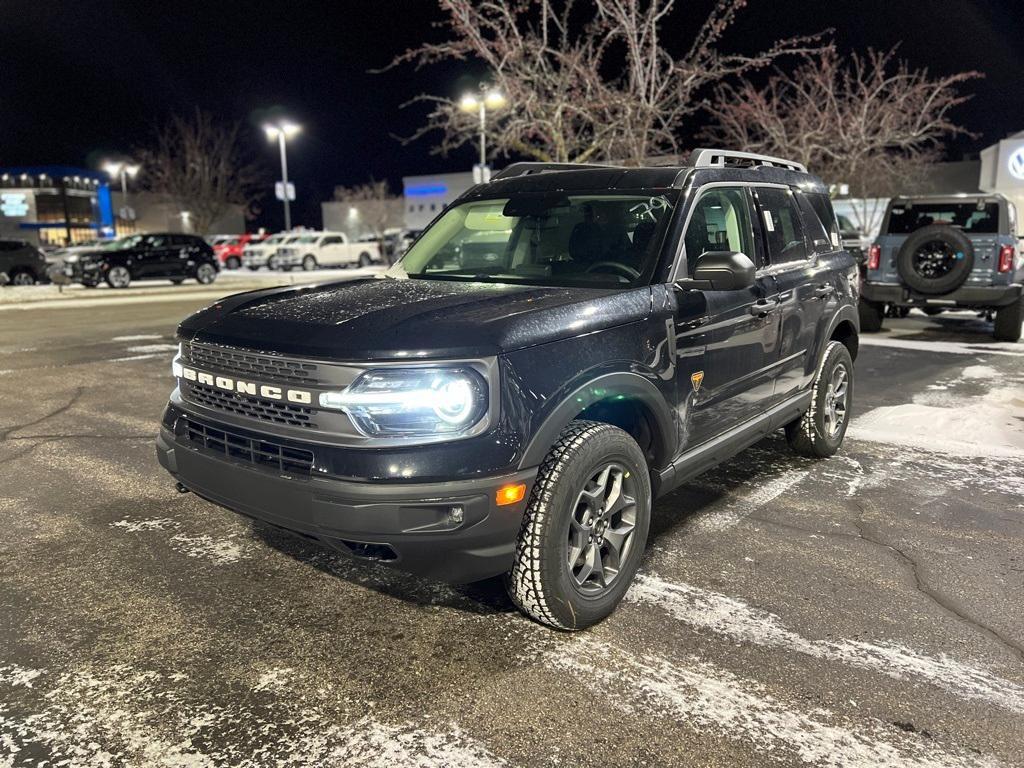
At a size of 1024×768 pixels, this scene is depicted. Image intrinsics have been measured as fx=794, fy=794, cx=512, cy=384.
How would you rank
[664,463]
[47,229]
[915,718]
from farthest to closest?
[47,229] < [664,463] < [915,718]

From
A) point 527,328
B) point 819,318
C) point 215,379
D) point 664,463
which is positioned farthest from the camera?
point 819,318

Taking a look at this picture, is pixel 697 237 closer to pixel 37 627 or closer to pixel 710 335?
pixel 710 335

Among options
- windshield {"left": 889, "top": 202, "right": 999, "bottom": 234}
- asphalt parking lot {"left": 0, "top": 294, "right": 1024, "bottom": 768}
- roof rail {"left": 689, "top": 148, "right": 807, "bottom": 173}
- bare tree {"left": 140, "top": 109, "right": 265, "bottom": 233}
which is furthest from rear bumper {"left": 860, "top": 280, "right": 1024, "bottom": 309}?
bare tree {"left": 140, "top": 109, "right": 265, "bottom": 233}

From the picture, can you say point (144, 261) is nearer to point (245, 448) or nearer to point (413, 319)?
point (245, 448)

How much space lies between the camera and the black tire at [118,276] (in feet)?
78.4

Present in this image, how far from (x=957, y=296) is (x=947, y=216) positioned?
1.36 meters

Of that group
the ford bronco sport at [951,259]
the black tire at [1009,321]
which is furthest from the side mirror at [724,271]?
the black tire at [1009,321]

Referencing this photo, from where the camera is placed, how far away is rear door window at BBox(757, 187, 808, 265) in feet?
15.3

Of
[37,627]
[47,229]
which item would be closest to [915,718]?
[37,627]

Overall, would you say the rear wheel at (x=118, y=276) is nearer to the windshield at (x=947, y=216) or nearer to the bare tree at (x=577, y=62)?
the bare tree at (x=577, y=62)

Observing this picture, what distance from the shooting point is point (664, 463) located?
3654 mm

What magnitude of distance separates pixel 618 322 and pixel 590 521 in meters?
0.82

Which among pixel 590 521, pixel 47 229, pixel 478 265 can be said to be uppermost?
pixel 47 229

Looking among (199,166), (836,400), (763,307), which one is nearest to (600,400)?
(763,307)
